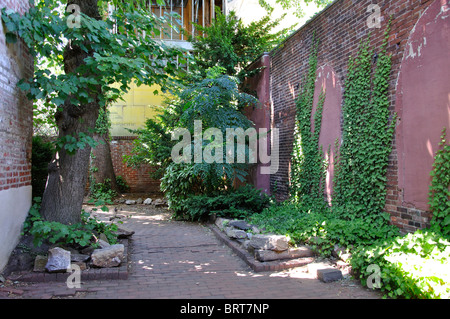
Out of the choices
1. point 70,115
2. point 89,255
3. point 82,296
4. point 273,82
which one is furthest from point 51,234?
point 273,82

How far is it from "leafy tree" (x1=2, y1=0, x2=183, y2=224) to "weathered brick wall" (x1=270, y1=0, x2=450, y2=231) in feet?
10.3

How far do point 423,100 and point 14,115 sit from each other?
5.54 metres

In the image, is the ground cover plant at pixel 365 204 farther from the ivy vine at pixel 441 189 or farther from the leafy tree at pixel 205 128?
the leafy tree at pixel 205 128

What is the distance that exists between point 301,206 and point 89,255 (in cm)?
446

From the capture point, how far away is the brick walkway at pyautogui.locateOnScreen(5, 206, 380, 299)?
384 cm

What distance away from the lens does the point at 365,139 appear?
17.7 feet

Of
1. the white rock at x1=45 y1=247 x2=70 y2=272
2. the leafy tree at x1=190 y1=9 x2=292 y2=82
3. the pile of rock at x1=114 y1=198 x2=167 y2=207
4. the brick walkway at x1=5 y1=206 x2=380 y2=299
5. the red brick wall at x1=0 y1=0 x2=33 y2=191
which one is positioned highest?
the leafy tree at x1=190 y1=9 x2=292 y2=82

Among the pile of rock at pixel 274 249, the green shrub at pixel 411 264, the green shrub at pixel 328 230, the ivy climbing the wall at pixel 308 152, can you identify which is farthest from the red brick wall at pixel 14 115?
the ivy climbing the wall at pixel 308 152

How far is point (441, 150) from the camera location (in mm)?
4148

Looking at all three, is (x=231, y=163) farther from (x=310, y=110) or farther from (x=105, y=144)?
(x=105, y=144)

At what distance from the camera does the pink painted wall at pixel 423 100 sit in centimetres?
417

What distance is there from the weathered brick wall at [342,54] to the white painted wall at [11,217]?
528 cm

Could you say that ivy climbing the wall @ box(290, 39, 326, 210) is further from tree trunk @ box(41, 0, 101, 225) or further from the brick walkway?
tree trunk @ box(41, 0, 101, 225)

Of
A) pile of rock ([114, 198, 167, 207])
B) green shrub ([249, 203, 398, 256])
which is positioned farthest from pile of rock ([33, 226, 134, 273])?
pile of rock ([114, 198, 167, 207])
